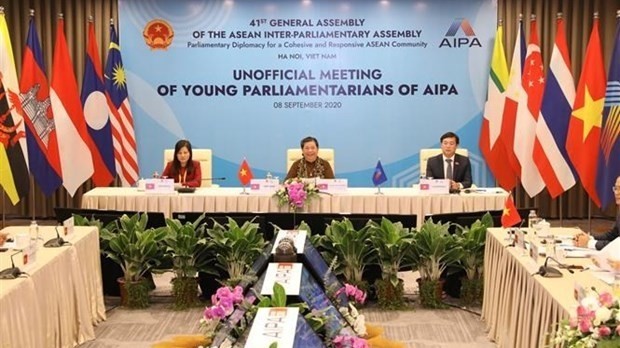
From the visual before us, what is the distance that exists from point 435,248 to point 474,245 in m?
0.29

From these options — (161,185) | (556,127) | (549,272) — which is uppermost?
(556,127)

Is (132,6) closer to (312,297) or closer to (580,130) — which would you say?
(580,130)

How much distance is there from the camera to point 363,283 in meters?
5.62

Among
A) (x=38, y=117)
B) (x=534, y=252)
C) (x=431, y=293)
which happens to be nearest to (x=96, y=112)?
(x=38, y=117)

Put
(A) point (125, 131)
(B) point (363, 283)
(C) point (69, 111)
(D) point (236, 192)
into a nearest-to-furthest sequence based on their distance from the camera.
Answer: (B) point (363, 283)
(D) point (236, 192)
(C) point (69, 111)
(A) point (125, 131)

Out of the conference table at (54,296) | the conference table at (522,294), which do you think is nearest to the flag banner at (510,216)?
the conference table at (522,294)

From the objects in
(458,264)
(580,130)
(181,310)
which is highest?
(580,130)

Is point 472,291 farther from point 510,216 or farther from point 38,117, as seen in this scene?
point 38,117

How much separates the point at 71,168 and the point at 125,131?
90cm

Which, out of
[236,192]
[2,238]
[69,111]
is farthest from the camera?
[69,111]

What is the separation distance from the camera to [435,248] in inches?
217

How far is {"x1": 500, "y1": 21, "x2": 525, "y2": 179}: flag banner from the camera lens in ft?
26.4

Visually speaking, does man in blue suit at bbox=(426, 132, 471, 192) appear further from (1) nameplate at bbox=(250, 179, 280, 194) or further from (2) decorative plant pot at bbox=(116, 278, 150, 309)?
(2) decorative plant pot at bbox=(116, 278, 150, 309)

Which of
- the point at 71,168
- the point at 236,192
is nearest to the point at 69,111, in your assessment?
the point at 71,168
